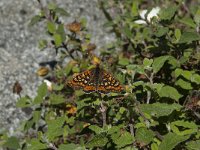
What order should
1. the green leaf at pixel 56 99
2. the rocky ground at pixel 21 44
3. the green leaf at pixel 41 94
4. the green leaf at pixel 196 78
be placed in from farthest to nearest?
the rocky ground at pixel 21 44 < the green leaf at pixel 56 99 < the green leaf at pixel 41 94 < the green leaf at pixel 196 78

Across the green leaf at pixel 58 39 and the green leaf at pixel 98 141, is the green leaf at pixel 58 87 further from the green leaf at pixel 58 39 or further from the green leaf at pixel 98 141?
the green leaf at pixel 98 141

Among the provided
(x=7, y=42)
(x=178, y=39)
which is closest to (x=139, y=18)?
(x=178, y=39)

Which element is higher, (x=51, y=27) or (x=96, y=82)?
(x=51, y=27)

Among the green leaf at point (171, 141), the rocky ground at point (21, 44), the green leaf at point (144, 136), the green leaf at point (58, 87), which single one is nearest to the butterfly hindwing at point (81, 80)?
the green leaf at point (144, 136)

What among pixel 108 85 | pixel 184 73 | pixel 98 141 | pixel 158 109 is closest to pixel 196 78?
pixel 184 73

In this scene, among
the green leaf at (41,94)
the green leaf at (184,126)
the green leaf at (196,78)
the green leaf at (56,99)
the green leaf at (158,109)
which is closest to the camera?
the green leaf at (158,109)

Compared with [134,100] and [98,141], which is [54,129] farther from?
[134,100]

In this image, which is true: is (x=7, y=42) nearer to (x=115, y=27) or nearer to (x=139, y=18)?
(x=115, y=27)
